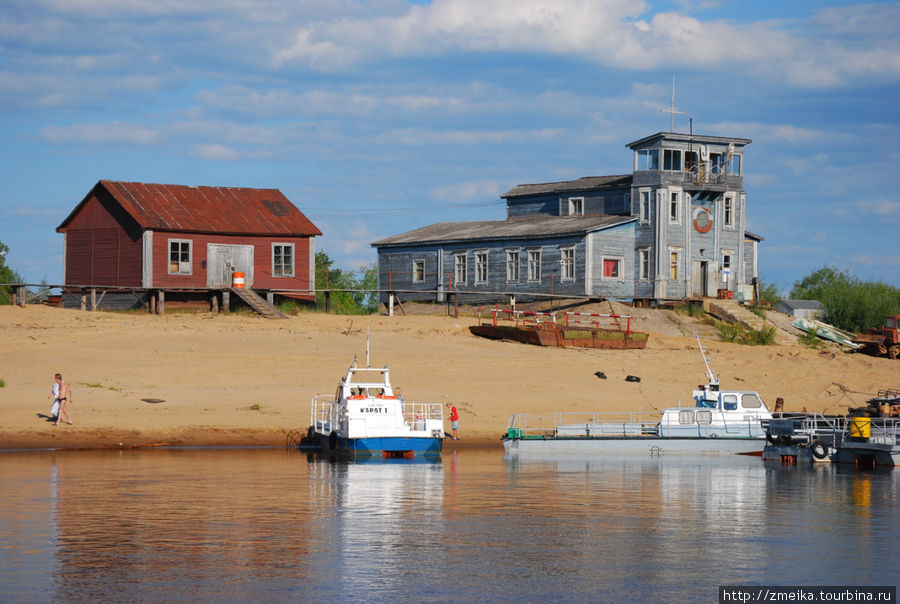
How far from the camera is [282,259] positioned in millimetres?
58812

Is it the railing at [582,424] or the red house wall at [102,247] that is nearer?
the railing at [582,424]

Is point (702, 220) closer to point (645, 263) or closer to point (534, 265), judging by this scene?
point (645, 263)

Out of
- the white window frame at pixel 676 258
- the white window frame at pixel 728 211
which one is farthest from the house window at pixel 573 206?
the white window frame at pixel 728 211

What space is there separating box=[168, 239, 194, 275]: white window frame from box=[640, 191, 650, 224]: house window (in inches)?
925

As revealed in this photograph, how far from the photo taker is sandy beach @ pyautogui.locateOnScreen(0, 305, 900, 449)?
37969 millimetres

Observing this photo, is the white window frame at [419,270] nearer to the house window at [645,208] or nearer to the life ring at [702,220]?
the house window at [645,208]

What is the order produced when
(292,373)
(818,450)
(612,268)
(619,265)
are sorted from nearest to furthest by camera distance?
(818,450), (292,373), (612,268), (619,265)

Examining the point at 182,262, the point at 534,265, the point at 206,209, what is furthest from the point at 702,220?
the point at 182,262

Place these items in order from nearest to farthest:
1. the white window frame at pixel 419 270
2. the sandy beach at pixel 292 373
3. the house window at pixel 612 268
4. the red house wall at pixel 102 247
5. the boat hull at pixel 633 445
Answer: the boat hull at pixel 633 445
the sandy beach at pixel 292 373
the red house wall at pixel 102 247
the house window at pixel 612 268
the white window frame at pixel 419 270

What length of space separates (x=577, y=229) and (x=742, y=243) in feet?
32.9

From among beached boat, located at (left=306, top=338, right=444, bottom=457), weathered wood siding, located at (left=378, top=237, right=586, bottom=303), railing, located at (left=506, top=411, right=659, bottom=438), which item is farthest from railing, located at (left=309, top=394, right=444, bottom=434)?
weathered wood siding, located at (left=378, top=237, right=586, bottom=303)

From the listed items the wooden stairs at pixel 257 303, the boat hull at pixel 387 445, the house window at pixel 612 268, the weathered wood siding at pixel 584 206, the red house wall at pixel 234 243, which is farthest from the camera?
the weathered wood siding at pixel 584 206

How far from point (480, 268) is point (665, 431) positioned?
29126 millimetres

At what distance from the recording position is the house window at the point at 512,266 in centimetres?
6588
